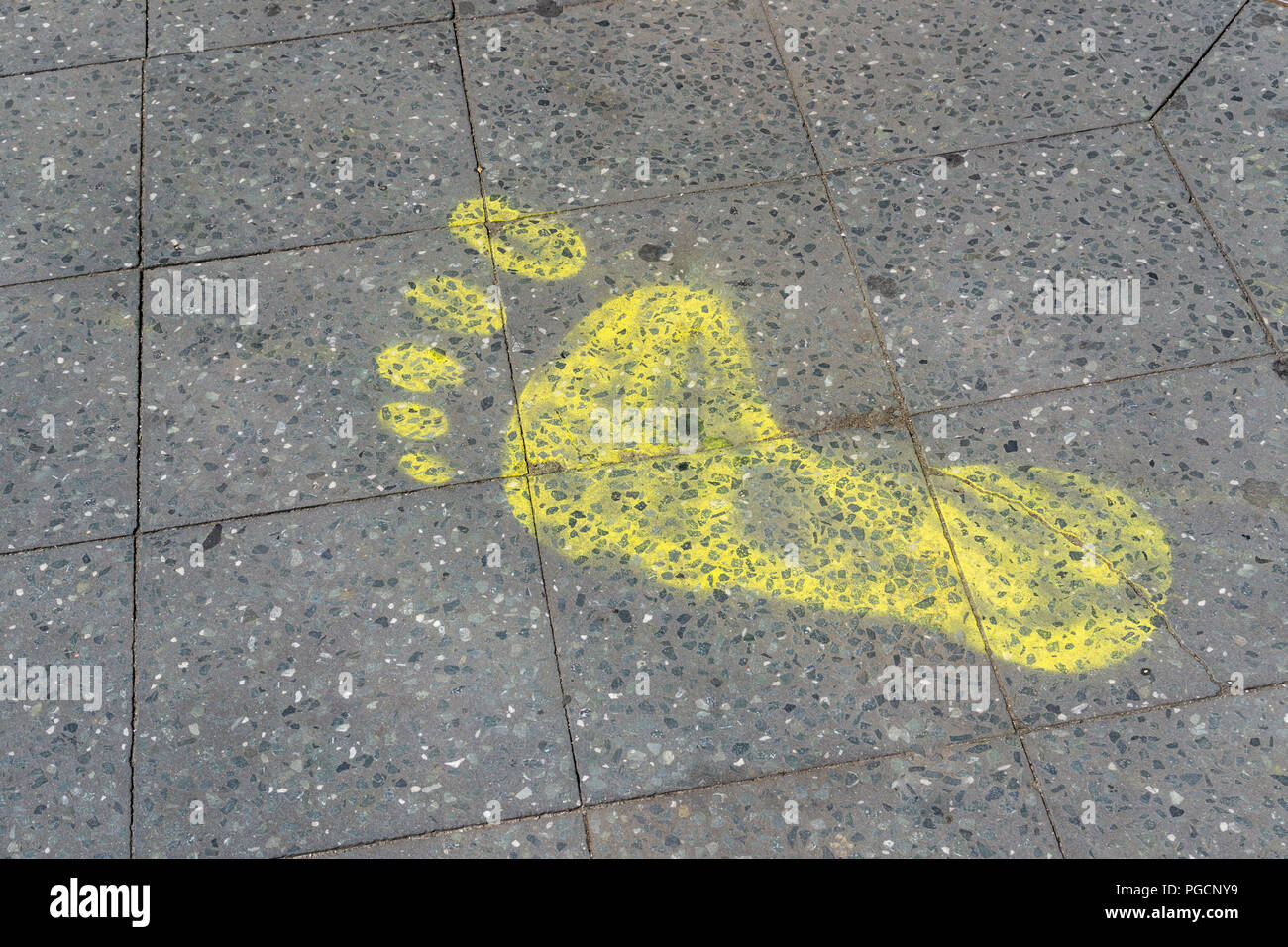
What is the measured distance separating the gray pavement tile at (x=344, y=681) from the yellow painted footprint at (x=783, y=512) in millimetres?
275

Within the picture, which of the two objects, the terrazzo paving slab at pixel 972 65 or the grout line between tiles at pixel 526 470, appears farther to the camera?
the terrazzo paving slab at pixel 972 65

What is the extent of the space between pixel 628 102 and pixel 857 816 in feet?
9.54

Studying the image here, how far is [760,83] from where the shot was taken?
452 cm

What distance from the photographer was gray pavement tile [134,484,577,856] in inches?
123

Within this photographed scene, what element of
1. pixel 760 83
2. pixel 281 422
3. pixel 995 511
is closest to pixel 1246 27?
pixel 760 83

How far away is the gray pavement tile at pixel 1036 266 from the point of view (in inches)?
151

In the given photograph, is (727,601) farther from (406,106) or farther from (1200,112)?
(1200,112)

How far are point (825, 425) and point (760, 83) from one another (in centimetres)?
166
